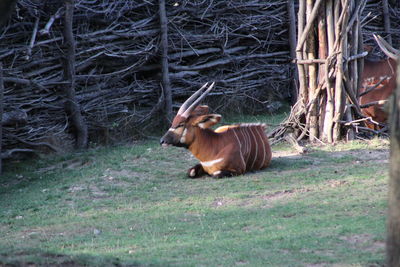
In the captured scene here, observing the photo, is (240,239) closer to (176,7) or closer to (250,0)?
(176,7)

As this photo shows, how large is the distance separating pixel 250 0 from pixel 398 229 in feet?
31.3

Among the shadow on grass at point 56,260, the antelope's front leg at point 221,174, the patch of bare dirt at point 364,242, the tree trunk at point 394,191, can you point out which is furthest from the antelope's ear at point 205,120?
the tree trunk at point 394,191

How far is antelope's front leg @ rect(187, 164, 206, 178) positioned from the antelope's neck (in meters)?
0.09

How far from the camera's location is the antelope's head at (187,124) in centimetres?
782

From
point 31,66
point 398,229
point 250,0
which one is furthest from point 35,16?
point 398,229

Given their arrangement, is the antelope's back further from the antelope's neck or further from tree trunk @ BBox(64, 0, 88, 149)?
tree trunk @ BBox(64, 0, 88, 149)

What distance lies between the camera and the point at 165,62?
1065 cm

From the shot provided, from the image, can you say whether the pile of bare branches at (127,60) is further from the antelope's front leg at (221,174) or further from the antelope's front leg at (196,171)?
the antelope's front leg at (221,174)

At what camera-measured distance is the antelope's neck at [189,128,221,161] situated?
7.77m

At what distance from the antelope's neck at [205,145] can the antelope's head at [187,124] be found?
0.17 feet

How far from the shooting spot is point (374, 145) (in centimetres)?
871

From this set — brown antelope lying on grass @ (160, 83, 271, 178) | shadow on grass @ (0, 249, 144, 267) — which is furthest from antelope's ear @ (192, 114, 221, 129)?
shadow on grass @ (0, 249, 144, 267)

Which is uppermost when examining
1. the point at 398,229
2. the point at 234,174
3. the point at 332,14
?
the point at 332,14

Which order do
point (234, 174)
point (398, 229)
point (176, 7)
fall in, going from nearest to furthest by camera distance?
1. point (398, 229)
2. point (234, 174)
3. point (176, 7)
